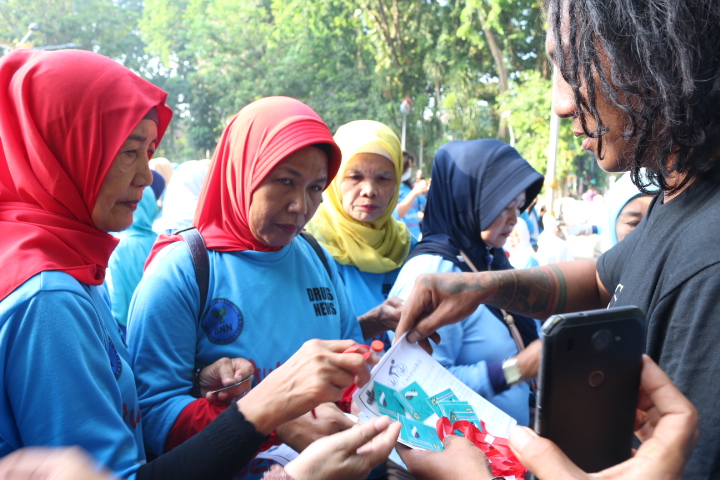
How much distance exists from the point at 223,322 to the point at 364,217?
1489mm

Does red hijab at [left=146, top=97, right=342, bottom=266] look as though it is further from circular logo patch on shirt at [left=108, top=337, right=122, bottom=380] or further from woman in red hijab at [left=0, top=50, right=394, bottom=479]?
circular logo patch on shirt at [left=108, top=337, right=122, bottom=380]

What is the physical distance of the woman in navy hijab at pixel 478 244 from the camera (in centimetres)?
245

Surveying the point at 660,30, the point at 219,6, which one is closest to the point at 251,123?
the point at 660,30

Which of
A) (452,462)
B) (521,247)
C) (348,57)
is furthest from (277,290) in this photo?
(348,57)

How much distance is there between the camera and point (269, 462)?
1.79 meters

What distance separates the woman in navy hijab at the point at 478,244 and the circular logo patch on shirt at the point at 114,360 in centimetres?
135

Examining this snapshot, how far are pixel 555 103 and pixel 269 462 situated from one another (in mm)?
1402

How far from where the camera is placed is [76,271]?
148 cm

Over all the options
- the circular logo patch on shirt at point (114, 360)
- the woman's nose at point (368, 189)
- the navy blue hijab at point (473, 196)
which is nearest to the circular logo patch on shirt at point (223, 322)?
the circular logo patch on shirt at point (114, 360)

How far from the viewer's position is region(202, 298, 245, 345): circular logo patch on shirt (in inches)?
75.0

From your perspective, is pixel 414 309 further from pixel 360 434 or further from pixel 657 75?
pixel 657 75

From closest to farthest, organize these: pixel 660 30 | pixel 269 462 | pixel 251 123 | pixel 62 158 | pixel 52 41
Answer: pixel 660 30 < pixel 62 158 < pixel 269 462 < pixel 251 123 < pixel 52 41

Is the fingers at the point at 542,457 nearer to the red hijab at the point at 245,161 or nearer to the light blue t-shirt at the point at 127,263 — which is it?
the red hijab at the point at 245,161

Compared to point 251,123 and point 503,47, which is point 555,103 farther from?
point 503,47
